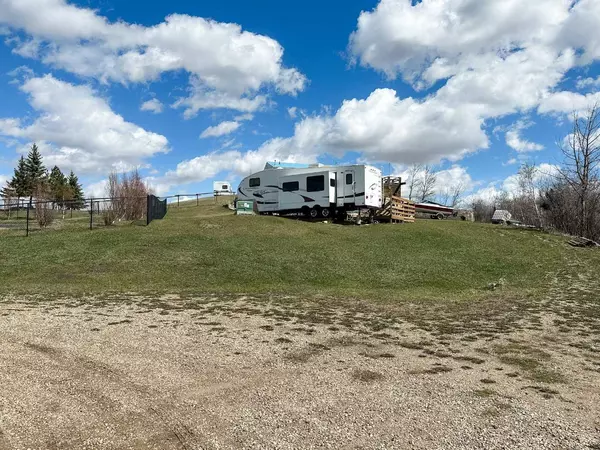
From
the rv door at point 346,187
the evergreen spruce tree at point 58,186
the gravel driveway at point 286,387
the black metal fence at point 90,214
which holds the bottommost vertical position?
the gravel driveway at point 286,387

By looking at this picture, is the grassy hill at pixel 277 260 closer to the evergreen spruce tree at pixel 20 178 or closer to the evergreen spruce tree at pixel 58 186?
the evergreen spruce tree at pixel 58 186

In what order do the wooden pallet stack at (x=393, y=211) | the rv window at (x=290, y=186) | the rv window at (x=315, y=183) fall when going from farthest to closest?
the wooden pallet stack at (x=393, y=211) → the rv window at (x=290, y=186) → the rv window at (x=315, y=183)

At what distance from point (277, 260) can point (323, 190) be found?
893cm

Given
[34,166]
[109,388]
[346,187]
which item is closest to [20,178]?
[34,166]

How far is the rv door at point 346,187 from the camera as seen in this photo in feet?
→ 77.6

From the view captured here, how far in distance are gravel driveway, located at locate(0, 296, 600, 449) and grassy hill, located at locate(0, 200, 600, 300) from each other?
473 cm

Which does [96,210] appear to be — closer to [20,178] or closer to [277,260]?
[277,260]

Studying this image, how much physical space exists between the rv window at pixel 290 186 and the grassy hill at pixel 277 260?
3573mm

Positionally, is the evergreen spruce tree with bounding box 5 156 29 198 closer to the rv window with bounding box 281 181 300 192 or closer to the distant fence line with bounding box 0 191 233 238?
the distant fence line with bounding box 0 191 233 238

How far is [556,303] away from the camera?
404 inches

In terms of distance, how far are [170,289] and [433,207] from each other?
1302 inches

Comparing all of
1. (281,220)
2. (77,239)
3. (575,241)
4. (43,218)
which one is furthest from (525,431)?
(43,218)

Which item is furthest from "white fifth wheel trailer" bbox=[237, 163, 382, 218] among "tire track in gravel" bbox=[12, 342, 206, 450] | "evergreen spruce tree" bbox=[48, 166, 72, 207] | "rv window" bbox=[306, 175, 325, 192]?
"evergreen spruce tree" bbox=[48, 166, 72, 207]

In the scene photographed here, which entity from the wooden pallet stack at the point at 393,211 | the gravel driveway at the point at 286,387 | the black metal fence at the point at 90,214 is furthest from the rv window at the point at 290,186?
the gravel driveway at the point at 286,387
